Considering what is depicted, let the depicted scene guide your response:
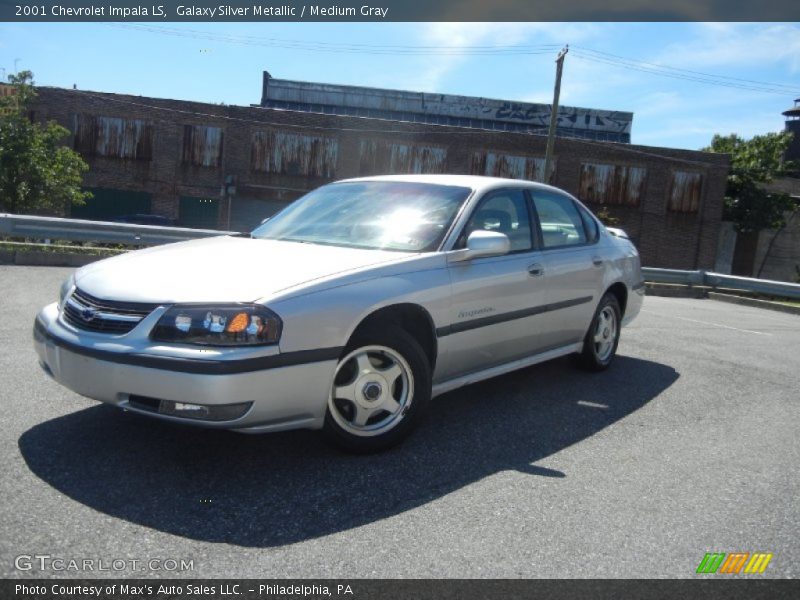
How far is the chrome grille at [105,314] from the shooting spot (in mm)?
3291

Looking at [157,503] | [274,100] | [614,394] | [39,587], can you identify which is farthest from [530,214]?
[274,100]

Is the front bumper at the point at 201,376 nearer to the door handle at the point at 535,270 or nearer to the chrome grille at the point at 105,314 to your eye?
the chrome grille at the point at 105,314

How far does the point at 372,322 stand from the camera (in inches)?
146

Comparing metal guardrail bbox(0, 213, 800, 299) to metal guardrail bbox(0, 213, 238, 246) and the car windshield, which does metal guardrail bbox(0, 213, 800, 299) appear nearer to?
metal guardrail bbox(0, 213, 238, 246)

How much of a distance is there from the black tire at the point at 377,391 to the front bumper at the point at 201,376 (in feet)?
0.59

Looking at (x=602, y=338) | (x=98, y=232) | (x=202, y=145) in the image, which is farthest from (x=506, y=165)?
(x=602, y=338)

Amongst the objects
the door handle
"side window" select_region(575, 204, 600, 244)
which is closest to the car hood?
the door handle

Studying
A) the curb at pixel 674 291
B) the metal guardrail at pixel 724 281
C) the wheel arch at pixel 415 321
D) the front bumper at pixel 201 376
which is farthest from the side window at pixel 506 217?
the curb at pixel 674 291

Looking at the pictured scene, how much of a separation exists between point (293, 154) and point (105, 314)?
31407mm

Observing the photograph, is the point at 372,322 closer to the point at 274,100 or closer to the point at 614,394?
the point at 614,394

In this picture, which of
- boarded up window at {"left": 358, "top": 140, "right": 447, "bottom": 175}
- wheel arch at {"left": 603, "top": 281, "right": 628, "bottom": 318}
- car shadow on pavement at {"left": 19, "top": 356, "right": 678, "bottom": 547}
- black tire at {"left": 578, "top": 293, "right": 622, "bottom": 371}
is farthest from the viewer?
boarded up window at {"left": 358, "top": 140, "right": 447, "bottom": 175}

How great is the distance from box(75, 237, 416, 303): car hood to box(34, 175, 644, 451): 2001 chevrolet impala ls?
0.03ft

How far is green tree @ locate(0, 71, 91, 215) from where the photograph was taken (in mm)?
17844

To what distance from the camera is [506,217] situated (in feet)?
16.1
